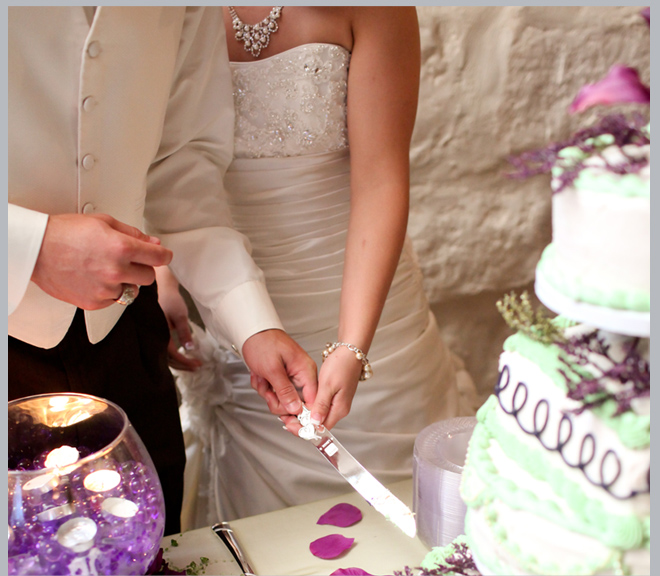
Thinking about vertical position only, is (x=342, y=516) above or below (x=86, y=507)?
below

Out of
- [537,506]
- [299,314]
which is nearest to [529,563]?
[537,506]

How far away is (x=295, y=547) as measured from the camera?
981 millimetres

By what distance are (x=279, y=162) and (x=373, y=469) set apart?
726 millimetres

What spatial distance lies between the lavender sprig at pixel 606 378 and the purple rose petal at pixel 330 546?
1.79ft

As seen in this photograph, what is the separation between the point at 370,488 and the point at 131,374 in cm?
59

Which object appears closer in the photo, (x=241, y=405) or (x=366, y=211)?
(x=366, y=211)

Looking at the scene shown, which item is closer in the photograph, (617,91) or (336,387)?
(617,91)

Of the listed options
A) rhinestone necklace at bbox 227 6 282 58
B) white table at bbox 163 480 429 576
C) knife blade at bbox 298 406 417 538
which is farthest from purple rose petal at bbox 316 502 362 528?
rhinestone necklace at bbox 227 6 282 58

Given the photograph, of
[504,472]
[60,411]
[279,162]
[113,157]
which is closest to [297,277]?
[279,162]

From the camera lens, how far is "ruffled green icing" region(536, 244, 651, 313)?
0.50 m

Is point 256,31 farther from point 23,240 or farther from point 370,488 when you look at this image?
point 370,488

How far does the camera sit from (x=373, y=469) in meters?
1.45

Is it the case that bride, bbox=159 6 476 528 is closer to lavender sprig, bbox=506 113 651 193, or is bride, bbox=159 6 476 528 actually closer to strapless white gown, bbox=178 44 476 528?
strapless white gown, bbox=178 44 476 528

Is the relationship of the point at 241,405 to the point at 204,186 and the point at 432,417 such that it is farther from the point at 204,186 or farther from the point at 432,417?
the point at 204,186
